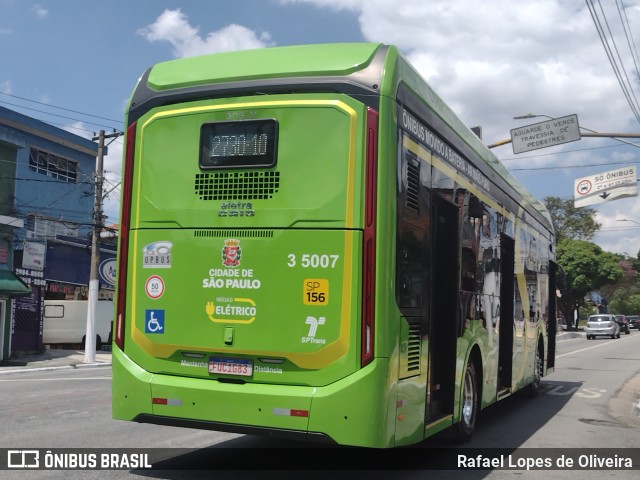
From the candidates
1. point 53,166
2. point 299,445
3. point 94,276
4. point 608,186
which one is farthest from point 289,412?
point 53,166

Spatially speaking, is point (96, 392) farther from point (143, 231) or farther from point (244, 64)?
point (244, 64)

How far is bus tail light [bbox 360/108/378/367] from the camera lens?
5.29m

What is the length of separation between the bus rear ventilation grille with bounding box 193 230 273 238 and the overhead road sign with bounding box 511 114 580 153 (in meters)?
15.6

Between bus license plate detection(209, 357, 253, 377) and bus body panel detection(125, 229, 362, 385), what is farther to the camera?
bus license plate detection(209, 357, 253, 377)

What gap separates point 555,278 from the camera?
14.8m

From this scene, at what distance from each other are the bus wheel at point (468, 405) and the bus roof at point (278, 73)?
3.13 m

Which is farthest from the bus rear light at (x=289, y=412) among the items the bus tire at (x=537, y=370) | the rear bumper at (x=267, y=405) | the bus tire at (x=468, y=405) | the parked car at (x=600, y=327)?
the parked car at (x=600, y=327)

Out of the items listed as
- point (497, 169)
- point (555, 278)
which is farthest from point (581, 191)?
point (497, 169)

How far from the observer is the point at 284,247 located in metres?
5.59

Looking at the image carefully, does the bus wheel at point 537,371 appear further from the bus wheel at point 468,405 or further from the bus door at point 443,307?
the bus door at point 443,307

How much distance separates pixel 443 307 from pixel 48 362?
66.4 ft

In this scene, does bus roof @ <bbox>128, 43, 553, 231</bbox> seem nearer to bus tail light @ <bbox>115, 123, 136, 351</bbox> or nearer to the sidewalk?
bus tail light @ <bbox>115, 123, 136, 351</bbox>

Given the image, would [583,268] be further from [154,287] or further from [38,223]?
[154,287]

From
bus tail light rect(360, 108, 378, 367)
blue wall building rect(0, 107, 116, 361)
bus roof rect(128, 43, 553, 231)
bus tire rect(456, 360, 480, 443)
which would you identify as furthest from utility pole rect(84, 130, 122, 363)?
bus tail light rect(360, 108, 378, 367)
